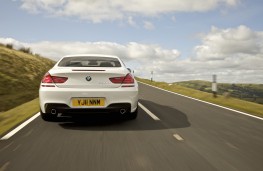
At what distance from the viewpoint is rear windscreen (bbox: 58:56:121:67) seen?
799 cm

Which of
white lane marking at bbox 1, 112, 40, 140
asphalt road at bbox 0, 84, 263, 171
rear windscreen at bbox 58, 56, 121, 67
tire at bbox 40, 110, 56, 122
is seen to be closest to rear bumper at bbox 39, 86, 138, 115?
tire at bbox 40, 110, 56, 122

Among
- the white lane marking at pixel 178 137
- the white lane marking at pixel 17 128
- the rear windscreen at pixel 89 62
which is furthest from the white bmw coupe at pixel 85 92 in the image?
the white lane marking at pixel 178 137

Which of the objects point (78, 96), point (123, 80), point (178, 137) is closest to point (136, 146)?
point (178, 137)

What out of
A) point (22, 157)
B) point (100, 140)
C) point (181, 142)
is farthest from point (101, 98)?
point (22, 157)

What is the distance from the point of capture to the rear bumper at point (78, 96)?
6.91 meters

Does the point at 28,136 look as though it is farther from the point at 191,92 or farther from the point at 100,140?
the point at 191,92

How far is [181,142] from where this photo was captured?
5.84m

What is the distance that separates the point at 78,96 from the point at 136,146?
1.97 metres

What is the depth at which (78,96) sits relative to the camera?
6906mm

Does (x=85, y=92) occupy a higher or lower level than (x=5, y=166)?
higher

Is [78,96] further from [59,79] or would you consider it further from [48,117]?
[48,117]

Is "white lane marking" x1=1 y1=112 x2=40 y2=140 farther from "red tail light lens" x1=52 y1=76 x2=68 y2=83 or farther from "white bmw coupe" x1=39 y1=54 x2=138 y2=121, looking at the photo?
"red tail light lens" x1=52 y1=76 x2=68 y2=83

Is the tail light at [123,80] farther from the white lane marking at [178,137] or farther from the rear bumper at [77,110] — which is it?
the white lane marking at [178,137]

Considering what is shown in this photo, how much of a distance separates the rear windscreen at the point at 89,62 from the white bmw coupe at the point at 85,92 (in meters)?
0.70
